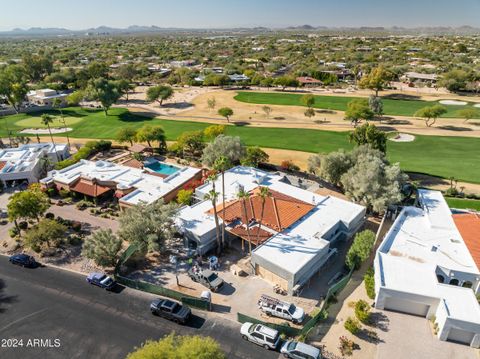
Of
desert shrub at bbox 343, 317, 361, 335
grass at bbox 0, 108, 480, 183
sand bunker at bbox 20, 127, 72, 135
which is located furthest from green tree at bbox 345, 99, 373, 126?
sand bunker at bbox 20, 127, 72, 135

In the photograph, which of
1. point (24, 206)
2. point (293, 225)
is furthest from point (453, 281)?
point (24, 206)

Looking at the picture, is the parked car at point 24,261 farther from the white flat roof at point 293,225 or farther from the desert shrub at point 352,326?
the desert shrub at point 352,326

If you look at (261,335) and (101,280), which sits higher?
(261,335)

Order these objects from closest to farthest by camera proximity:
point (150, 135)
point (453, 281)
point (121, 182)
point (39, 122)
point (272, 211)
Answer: point (453, 281) → point (272, 211) → point (121, 182) → point (150, 135) → point (39, 122)

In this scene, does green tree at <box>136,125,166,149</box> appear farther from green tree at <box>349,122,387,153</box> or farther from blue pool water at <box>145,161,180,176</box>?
green tree at <box>349,122,387,153</box>

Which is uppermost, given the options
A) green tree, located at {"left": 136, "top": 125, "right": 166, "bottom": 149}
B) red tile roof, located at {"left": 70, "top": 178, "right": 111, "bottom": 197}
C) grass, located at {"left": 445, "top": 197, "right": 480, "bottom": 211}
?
green tree, located at {"left": 136, "top": 125, "right": 166, "bottom": 149}

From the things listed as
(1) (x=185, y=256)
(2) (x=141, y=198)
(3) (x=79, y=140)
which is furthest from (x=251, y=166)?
(3) (x=79, y=140)

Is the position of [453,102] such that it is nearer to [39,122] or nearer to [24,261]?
[24,261]
